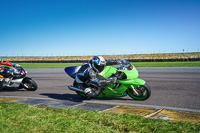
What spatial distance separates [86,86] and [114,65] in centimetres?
124

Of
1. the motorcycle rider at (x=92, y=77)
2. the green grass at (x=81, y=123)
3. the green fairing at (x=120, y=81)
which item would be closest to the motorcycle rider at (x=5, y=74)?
the motorcycle rider at (x=92, y=77)

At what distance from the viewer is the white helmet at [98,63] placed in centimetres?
666

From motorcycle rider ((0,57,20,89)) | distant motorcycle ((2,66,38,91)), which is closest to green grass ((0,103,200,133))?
distant motorcycle ((2,66,38,91))

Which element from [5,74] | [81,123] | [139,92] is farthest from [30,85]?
[81,123]

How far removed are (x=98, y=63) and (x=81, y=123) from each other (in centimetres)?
303

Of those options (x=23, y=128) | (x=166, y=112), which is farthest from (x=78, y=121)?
(x=166, y=112)

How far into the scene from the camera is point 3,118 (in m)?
4.25

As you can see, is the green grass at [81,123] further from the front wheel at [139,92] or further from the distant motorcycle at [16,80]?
the distant motorcycle at [16,80]

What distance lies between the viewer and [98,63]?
6.65 metres

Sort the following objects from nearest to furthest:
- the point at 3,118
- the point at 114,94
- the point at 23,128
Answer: the point at 23,128
the point at 3,118
the point at 114,94

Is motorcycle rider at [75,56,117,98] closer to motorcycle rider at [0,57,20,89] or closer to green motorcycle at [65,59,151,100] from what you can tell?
green motorcycle at [65,59,151,100]

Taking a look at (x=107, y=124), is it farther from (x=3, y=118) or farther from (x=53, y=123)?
(x=3, y=118)

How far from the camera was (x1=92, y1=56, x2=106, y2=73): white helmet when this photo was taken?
6.66m

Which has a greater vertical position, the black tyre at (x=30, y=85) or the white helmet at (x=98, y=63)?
the white helmet at (x=98, y=63)
